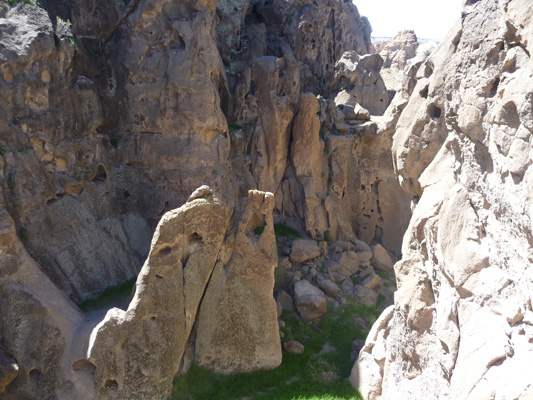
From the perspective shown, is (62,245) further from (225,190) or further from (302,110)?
(302,110)

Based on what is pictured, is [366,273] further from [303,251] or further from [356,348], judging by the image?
[356,348]

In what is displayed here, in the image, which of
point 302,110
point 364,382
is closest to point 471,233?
point 364,382

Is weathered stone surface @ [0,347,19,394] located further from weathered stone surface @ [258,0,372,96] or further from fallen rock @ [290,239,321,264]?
weathered stone surface @ [258,0,372,96]

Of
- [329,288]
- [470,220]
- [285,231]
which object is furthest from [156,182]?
[470,220]

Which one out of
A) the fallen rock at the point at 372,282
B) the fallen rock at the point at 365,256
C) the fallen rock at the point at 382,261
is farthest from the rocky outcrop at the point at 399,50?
the fallen rock at the point at 372,282

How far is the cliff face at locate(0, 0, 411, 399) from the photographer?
10133 mm

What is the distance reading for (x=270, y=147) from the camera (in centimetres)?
1872

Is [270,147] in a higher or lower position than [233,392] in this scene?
higher

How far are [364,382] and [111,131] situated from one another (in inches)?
443

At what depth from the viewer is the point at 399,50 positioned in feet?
136

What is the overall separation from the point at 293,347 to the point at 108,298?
5.47 m

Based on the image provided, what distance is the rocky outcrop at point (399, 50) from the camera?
3969 centimetres

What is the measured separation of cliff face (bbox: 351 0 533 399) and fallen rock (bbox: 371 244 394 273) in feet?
27.9

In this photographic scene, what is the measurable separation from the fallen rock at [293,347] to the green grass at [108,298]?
4.83m
